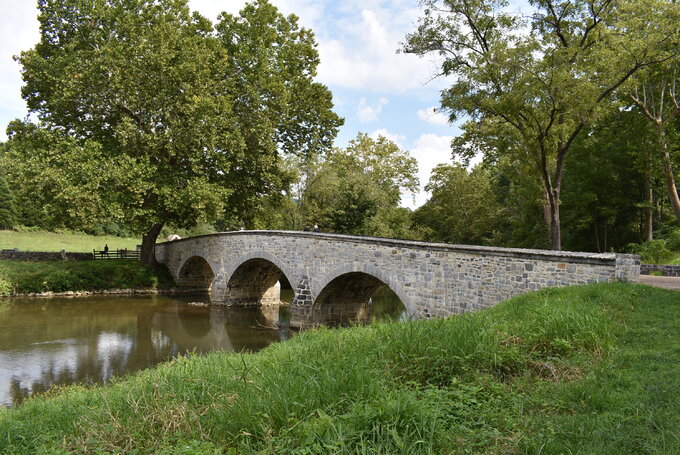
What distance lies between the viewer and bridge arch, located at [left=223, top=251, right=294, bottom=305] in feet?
69.4

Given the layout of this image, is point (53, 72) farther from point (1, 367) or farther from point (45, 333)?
point (1, 367)

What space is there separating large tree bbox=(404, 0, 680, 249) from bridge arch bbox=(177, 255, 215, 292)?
54.1ft

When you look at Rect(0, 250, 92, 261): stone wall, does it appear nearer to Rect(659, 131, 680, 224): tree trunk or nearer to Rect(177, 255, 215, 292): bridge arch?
Rect(177, 255, 215, 292): bridge arch

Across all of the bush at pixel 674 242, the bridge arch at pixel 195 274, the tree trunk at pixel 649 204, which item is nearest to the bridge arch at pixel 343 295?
the bush at pixel 674 242

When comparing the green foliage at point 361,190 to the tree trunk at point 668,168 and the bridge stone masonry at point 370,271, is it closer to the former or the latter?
the bridge stone masonry at point 370,271

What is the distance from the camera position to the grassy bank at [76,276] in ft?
70.9

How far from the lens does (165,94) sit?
19.9m

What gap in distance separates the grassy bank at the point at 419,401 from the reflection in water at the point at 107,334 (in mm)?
2811

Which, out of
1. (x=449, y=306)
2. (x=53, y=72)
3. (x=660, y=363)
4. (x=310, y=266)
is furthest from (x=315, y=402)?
(x=53, y=72)

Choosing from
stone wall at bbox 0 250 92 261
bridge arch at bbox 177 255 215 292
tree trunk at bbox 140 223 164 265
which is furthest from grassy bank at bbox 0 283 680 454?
stone wall at bbox 0 250 92 261

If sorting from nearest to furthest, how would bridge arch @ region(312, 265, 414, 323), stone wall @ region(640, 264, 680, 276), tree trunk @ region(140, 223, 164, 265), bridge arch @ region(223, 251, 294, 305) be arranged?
stone wall @ region(640, 264, 680, 276) → bridge arch @ region(312, 265, 414, 323) → bridge arch @ region(223, 251, 294, 305) → tree trunk @ region(140, 223, 164, 265)

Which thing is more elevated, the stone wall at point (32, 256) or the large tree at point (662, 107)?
the large tree at point (662, 107)

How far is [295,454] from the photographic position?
3.08 m

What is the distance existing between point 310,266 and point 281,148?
Answer: 32.8 feet
